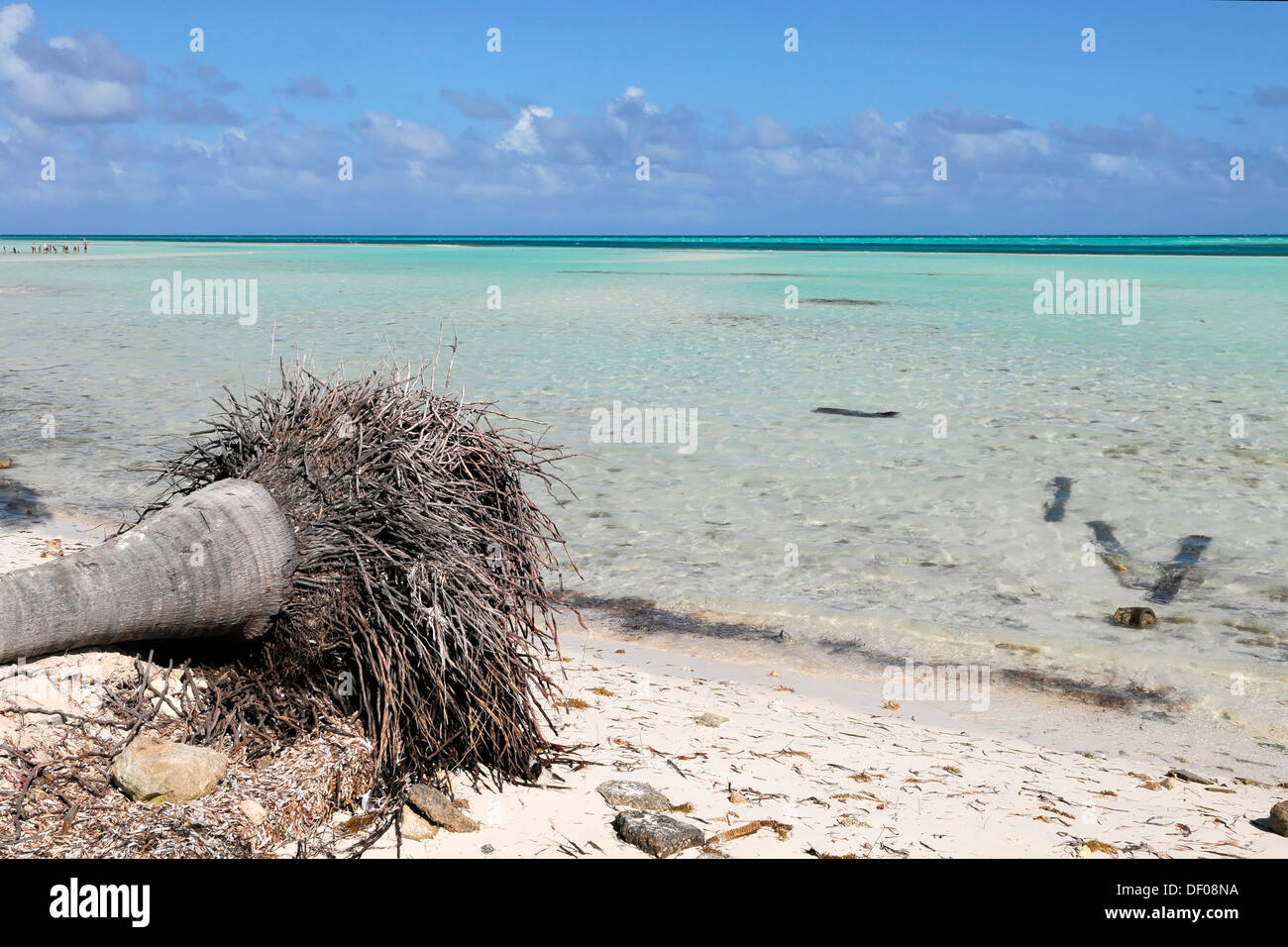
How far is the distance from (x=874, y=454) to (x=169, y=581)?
8.83m

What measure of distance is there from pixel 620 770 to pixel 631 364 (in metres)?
14.2

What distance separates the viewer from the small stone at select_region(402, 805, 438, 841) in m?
3.53

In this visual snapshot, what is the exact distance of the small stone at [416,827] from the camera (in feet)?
11.6

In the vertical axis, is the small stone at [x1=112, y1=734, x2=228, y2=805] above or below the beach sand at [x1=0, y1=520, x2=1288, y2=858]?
above

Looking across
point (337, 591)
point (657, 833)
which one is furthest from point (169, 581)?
point (657, 833)

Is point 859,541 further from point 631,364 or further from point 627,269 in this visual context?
point 627,269

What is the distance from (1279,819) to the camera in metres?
4.06

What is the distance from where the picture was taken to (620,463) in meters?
10.8

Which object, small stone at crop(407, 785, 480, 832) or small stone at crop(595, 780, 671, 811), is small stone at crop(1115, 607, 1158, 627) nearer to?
small stone at crop(595, 780, 671, 811)

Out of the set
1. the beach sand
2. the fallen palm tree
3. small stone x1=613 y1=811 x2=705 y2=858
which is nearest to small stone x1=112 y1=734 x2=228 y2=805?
the fallen palm tree

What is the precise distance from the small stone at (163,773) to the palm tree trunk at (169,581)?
40 cm

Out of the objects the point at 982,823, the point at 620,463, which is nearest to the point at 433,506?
the point at 982,823

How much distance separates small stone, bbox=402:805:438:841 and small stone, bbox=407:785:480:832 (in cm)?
3

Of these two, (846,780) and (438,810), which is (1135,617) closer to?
(846,780)
